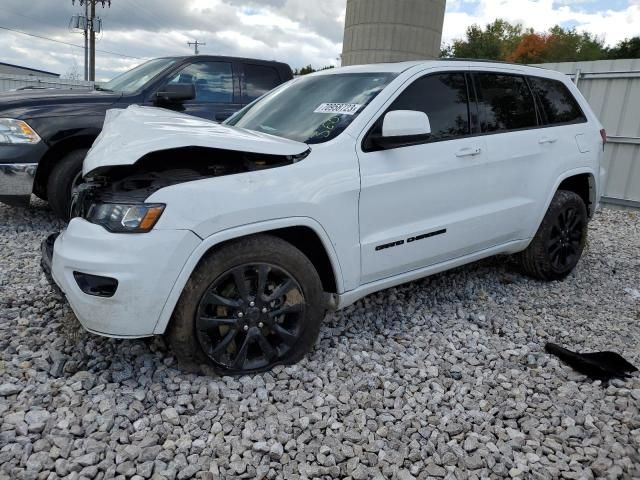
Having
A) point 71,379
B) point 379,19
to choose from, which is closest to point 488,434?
point 71,379

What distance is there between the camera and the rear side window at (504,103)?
3666mm

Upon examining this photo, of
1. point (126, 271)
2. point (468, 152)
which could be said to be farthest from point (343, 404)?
point (468, 152)

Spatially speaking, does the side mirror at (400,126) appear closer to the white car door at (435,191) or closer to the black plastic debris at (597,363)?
the white car door at (435,191)

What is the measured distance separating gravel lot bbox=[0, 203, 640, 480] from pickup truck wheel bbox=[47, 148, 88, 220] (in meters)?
1.48

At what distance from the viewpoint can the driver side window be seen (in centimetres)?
588

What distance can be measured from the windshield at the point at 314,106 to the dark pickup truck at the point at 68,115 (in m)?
0.94

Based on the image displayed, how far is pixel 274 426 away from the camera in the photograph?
2402 millimetres

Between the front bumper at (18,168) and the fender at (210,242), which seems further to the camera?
the front bumper at (18,168)

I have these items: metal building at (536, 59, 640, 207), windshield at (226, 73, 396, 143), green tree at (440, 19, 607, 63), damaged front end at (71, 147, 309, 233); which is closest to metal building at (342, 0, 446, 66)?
metal building at (536, 59, 640, 207)

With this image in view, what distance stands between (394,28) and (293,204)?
14601 millimetres

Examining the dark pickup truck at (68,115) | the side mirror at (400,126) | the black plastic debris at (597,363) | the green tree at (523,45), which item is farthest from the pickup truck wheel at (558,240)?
the green tree at (523,45)

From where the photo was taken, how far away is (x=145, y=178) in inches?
102

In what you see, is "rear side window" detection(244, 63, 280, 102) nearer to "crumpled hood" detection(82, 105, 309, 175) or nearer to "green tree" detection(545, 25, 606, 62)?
"crumpled hood" detection(82, 105, 309, 175)

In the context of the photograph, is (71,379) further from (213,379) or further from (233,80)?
(233,80)
